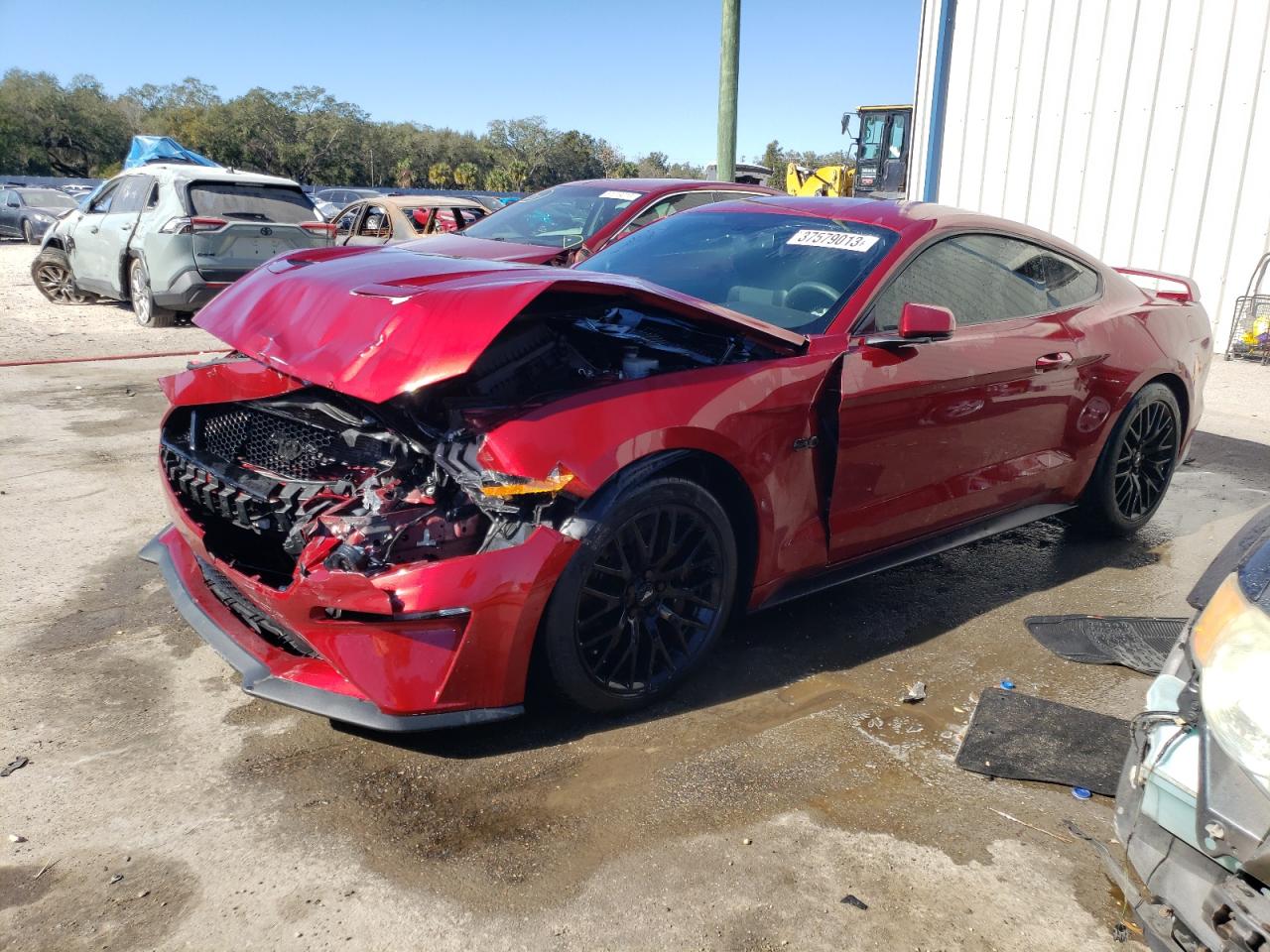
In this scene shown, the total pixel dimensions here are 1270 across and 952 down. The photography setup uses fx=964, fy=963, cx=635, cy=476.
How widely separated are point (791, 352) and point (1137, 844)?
→ 5.89ft

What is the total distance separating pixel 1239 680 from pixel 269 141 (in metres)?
60.4

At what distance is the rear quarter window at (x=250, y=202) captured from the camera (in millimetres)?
10047

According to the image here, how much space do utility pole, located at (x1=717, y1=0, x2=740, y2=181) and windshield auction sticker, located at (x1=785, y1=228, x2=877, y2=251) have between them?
24.2 feet

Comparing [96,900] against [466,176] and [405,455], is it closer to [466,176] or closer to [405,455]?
[405,455]

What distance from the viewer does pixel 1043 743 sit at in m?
3.04

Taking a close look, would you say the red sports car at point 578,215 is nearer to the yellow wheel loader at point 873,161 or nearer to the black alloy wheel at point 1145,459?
the black alloy wheel at point 1145,459

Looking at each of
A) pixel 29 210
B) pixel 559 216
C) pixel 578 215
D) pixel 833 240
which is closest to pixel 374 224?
pixel 559 216

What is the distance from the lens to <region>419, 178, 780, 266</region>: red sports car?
737 cm

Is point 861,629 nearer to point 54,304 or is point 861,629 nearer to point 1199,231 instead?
point 1199,231

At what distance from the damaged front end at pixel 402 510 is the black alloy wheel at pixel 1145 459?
2.47 meters

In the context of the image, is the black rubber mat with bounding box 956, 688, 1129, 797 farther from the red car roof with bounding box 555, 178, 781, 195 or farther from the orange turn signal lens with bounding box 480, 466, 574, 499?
the red car roof with bounding box 555, 178, 781, 195

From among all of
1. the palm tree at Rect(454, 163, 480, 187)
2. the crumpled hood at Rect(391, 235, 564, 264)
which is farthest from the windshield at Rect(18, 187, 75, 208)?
the palm tree at Rect(454, 163, 480, 187)

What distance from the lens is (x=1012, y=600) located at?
13.8ft

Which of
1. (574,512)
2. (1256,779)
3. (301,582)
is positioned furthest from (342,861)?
(1256,779)
